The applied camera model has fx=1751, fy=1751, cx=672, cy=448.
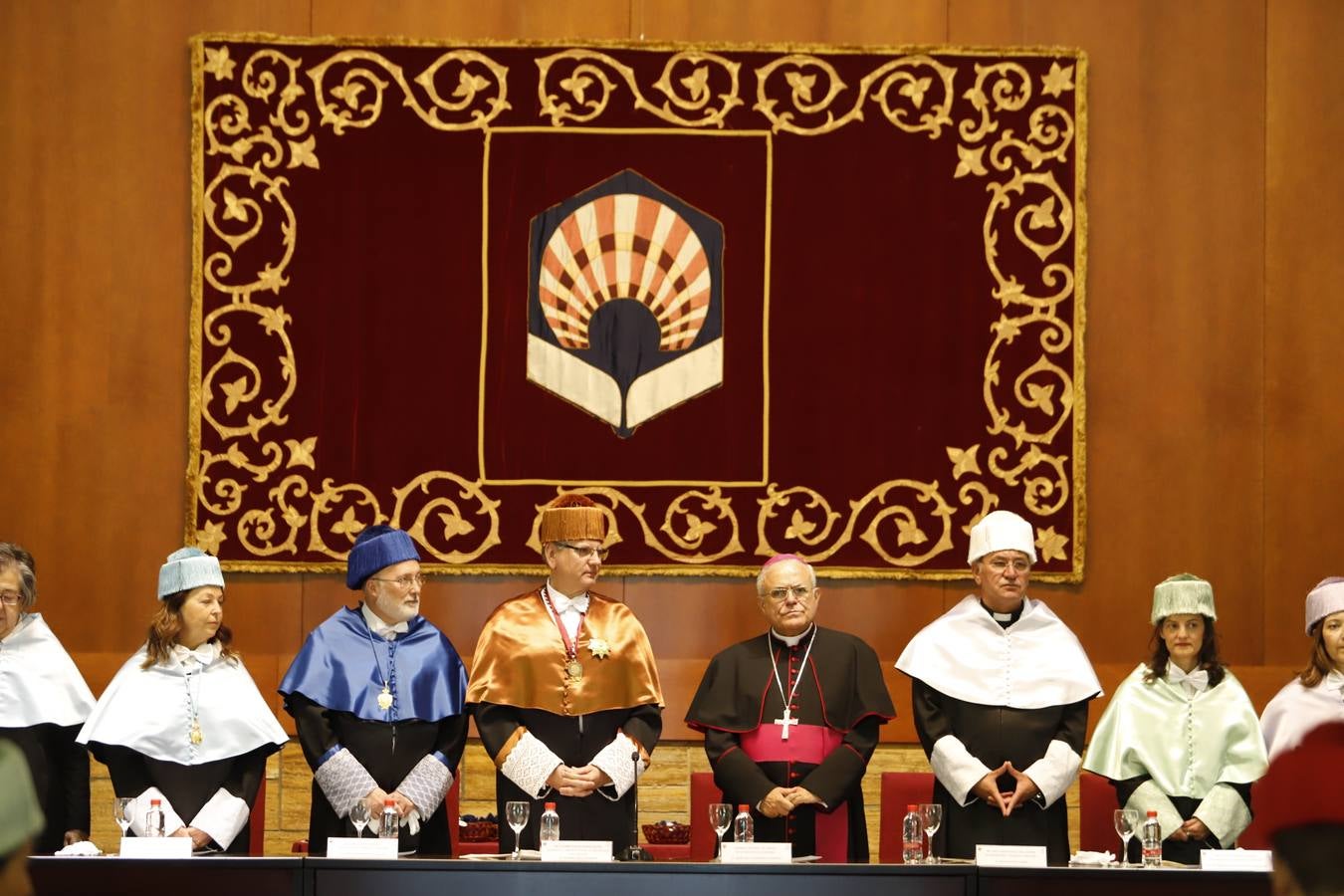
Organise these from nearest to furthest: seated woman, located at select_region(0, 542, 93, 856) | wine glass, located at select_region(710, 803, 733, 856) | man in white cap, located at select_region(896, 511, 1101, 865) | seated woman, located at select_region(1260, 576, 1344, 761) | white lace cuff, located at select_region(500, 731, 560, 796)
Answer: wine glass, located at select_region(710, 803, 733, 856)
white lace cuff, located at select_region(500, 731, 560, 796)
man in white cap, located at select_region(896, 511, 1101, 865)
seated woman, located at select_region(0, 542, 93, 856)
seated woman, located at select_region(1260, 576, 1344, 761)

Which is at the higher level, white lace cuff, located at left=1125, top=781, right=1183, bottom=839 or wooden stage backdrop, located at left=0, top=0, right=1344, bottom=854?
wooden stage backdrop, located at left=0, top=0, right=1344, bottom=854

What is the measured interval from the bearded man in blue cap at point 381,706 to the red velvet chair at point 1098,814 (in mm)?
2154

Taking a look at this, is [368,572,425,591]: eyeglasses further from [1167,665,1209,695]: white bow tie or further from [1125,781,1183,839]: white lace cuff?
[1167,665,1209,695]: white bow tie

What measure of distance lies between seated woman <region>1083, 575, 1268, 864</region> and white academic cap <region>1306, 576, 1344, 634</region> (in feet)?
1.23

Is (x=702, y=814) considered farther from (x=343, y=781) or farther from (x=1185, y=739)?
(x=1185, y=739)

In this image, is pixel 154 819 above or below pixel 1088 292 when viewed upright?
below

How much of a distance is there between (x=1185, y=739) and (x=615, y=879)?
2073mm

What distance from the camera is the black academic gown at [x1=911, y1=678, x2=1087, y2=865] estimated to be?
5590mm

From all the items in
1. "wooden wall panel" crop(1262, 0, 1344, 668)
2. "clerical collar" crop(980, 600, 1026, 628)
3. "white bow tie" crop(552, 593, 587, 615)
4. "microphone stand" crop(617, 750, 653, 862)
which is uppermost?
"wooden wall panel" crop(1262, 0, 1344, 668)

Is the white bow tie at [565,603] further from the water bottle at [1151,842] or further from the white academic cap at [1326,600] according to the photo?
the white academic cap at [1326,600]

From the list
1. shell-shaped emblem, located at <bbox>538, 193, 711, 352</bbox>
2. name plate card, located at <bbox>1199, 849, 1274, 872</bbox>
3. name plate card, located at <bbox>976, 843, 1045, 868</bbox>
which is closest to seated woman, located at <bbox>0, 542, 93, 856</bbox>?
shell-shaped emblem, located at <bbox>538, 193, 711, 352</bbox>

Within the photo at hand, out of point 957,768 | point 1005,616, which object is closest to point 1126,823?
point 957,768

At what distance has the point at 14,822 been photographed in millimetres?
2404

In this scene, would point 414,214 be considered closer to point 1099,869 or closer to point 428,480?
point 428,480
